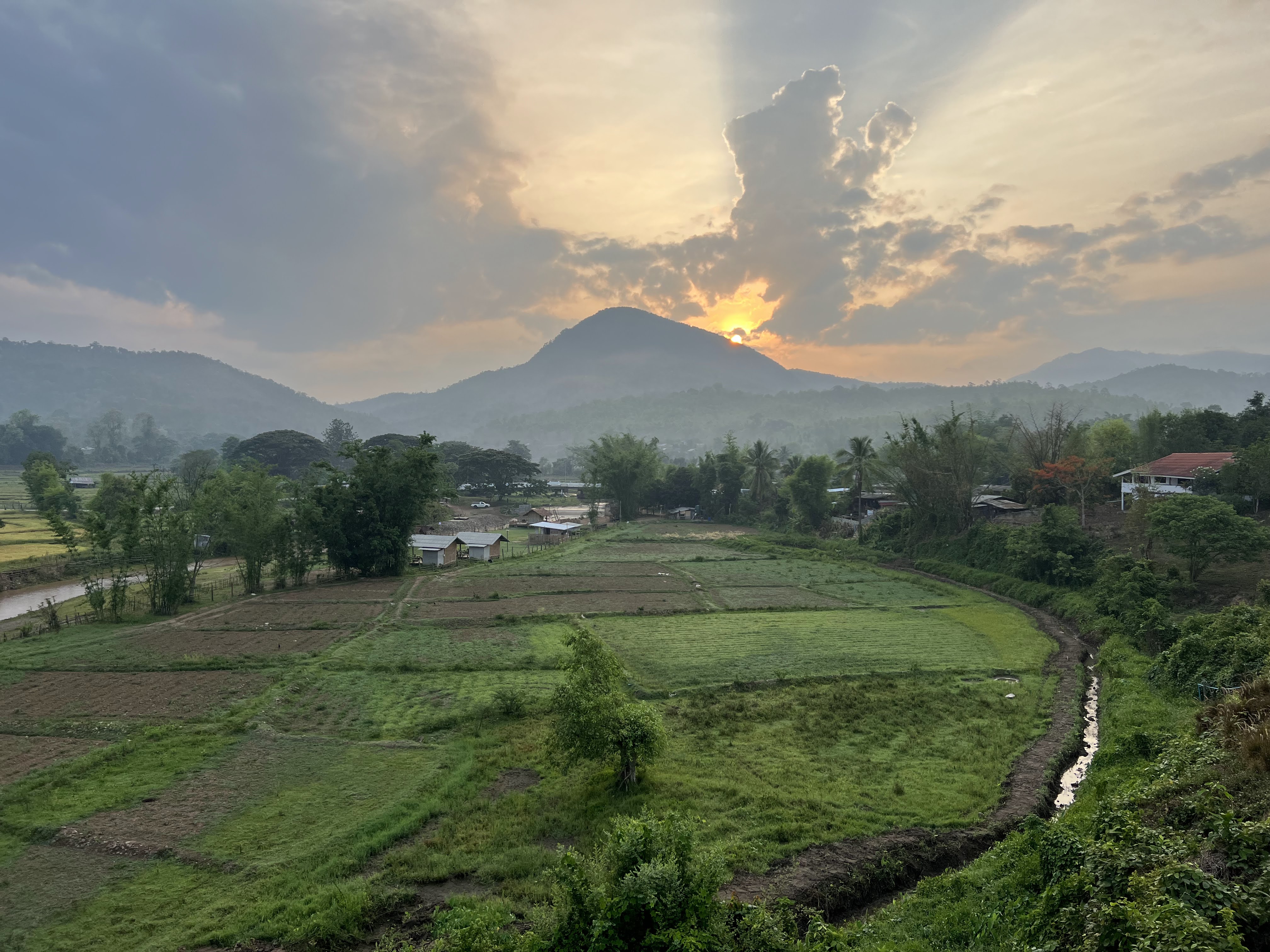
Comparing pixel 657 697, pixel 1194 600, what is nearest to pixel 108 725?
pixel 657 697

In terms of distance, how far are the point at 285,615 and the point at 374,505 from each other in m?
11.7

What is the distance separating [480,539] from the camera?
5419cm

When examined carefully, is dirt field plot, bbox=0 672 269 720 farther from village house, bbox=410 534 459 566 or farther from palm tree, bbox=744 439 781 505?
palm tree, bbox=744 439 781 505

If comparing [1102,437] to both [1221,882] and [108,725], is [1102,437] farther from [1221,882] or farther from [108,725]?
[108,725]

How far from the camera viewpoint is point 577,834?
13.1 meters

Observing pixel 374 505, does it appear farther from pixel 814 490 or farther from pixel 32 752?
pixel 814 490

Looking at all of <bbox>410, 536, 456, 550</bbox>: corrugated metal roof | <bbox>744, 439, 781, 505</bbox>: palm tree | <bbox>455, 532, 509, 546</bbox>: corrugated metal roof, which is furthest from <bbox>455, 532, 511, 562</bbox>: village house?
<bbox>744, 439, 781, 505</bbox>: palm tree

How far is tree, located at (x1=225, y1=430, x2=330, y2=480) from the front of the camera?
10350 centimetres

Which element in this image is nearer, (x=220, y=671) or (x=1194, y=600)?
(x=220, y=671)

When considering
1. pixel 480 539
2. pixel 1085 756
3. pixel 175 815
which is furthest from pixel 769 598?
pixel 175 815

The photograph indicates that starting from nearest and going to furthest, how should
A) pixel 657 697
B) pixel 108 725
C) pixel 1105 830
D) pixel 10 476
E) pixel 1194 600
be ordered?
pixel 1105 830 → pixel 108 725 → pixel 657 697 → pixel 1194 600 → pixel 10 476

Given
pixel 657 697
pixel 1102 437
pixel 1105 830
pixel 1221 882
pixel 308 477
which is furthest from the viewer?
A: pixel 1102 437

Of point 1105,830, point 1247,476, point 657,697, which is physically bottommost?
point 657,697

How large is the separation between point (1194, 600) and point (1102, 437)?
40450 millimetres
